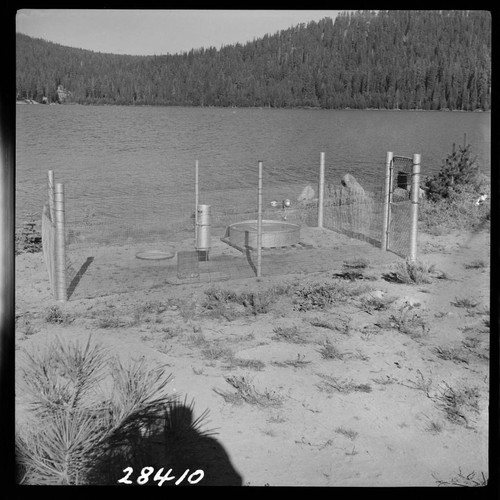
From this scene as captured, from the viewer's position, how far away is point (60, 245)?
Result: 5.53m

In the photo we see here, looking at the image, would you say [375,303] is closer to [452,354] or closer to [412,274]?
[412,274]

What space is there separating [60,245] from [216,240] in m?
2.90

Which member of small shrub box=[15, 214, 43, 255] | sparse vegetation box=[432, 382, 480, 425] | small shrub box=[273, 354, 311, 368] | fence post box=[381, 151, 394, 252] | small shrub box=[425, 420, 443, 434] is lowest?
small shrub box=[425, 420, 443, 434]

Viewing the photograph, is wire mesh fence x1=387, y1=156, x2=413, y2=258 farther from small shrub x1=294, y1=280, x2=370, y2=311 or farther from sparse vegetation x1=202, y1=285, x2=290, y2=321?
sparse vegetation x1=202, y1=285, x2=290, y2=321

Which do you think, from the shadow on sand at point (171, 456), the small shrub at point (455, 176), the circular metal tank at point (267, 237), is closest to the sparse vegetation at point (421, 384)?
the shadow on sand at point (171, 456)

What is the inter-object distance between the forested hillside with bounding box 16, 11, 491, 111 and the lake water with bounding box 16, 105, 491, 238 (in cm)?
458

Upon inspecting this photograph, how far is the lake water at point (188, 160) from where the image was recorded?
1068 cm

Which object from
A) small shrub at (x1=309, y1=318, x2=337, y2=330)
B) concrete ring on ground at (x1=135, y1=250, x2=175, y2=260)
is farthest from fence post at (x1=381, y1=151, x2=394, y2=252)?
small shrub at (x1=309, y1=318, x2=337, y2=330)

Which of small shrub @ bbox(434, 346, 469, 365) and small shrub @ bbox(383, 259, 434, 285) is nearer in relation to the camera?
small shrub @ bbox(434, 346, 469, 365)

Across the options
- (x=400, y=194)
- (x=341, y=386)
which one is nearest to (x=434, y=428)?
(x=341, y=386)

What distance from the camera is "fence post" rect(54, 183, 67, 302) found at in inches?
212

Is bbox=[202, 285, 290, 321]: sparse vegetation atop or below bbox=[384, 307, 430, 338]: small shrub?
atop
